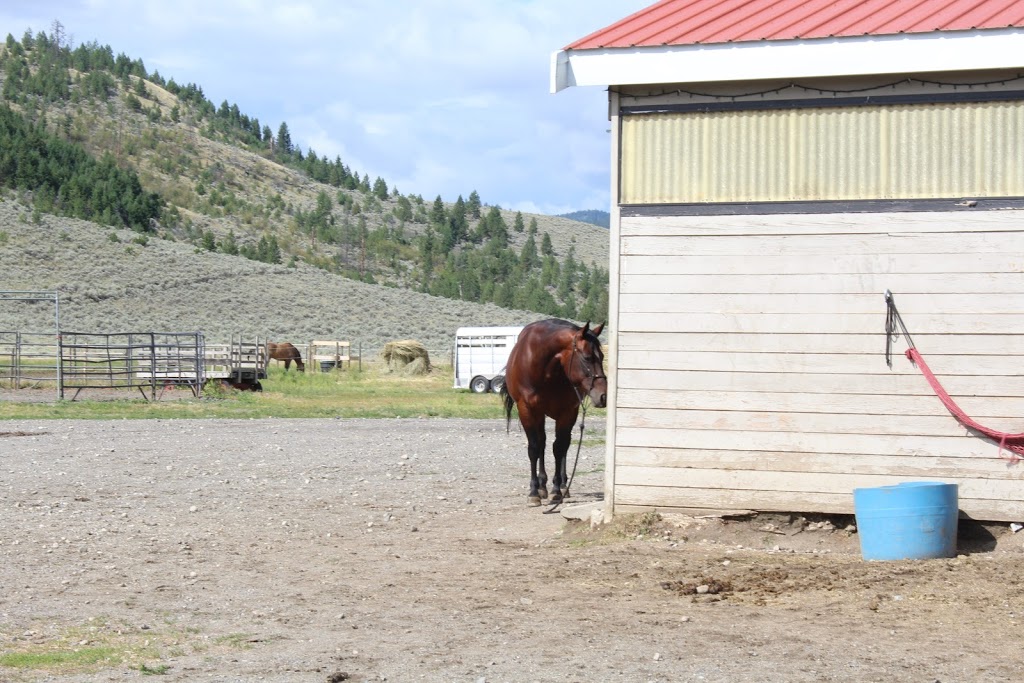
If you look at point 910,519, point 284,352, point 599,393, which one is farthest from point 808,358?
point 284,352

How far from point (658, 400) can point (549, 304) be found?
8532cm

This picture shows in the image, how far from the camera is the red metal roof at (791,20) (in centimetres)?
798

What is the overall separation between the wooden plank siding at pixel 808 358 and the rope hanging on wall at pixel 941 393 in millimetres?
47

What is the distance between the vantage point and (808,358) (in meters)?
8.20

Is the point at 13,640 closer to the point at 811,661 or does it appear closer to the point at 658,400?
the point at 811,661

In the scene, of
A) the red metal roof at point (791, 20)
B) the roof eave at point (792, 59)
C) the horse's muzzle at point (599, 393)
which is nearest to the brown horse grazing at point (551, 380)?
the horse's muzzle at point (599, 393)

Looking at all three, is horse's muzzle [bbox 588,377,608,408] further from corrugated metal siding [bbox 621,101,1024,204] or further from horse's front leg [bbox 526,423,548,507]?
corrugated metal siding [bbox 621,101,1024,204]

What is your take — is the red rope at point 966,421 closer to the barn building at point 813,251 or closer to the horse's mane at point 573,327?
the barn building at point 813,251

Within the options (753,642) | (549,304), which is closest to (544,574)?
(753,642)

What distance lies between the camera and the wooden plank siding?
790 cm

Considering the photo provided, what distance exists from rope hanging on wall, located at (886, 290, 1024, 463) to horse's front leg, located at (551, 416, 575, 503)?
350cm

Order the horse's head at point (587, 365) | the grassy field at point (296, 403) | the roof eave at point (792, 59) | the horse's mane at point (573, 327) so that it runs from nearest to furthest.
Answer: the roof eave at point (792, 59) < the horse's head at point (587, 365) < the horse's mane at point (573, 327) < the grassy field at point (296, 403)

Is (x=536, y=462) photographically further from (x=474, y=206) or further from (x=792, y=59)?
(x=474, y=206)

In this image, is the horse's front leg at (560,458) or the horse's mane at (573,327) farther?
the horse's front leg at (560,458)
